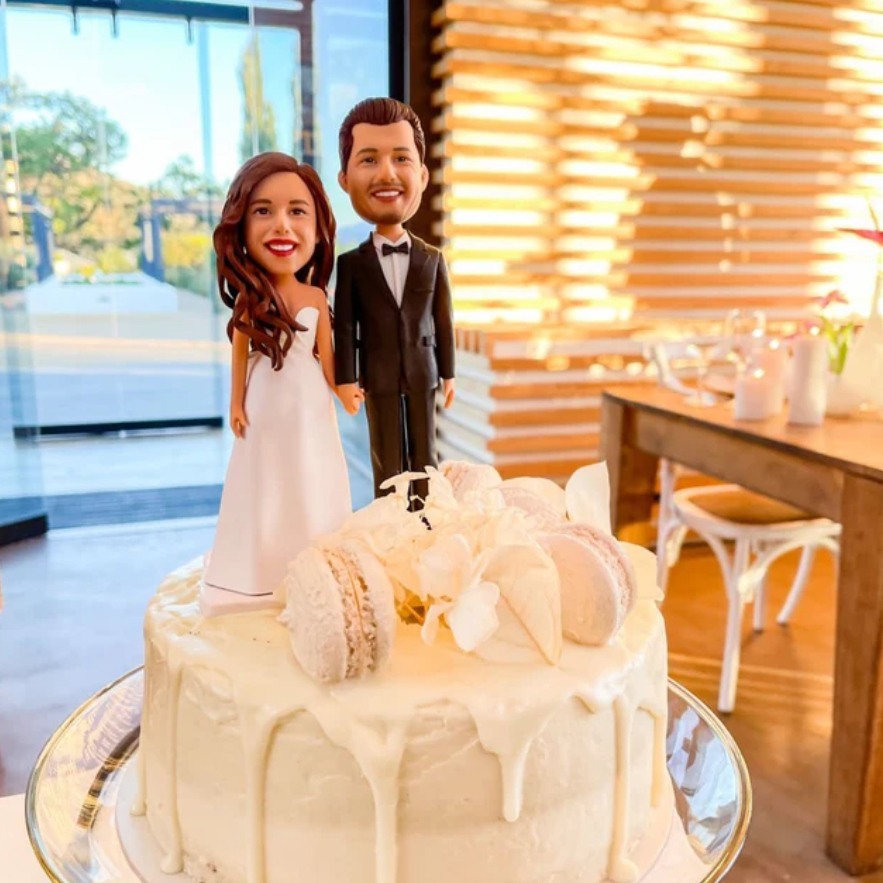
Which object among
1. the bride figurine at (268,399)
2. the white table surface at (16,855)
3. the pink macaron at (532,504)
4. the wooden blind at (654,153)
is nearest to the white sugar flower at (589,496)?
the pink macaron at (532,504)

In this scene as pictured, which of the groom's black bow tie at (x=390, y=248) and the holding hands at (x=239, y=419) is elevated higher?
the groom's black bow tie at (x=390, y=248)

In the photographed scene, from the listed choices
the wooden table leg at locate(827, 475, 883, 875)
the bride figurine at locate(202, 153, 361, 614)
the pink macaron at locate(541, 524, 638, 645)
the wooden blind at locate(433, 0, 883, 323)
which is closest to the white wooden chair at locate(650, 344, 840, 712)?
the wooden table leg at locate(827, 475, 883, 875)

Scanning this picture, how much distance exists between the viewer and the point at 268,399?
911 mm

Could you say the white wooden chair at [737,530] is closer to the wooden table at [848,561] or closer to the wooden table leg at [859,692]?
the wooden table at [848,561]

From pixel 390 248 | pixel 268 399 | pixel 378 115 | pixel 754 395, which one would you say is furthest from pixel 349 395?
pixel 754 395

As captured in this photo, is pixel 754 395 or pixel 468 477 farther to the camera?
pixel 754 395

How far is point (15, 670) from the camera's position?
258 cm

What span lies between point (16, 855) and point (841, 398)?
203 centimetres

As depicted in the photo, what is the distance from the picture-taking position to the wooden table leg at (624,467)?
99.8 inches

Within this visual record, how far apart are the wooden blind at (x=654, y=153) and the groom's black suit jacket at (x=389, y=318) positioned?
1.97 m

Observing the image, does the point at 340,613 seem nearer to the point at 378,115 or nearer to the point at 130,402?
the point at 378,115

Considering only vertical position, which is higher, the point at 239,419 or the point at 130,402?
the point at 239,419

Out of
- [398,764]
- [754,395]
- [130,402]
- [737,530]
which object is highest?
[754,395]

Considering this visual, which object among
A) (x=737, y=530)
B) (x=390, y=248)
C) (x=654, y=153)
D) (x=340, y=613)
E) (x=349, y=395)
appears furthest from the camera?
(x=654, y=153)
